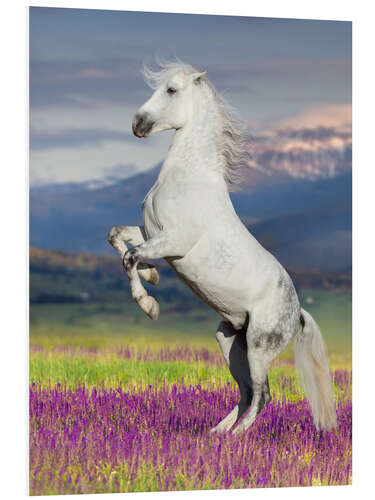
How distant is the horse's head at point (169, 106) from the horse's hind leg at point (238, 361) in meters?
1.28

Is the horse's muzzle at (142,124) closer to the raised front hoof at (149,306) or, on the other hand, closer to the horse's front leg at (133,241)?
the horse's front leg at (133,241)

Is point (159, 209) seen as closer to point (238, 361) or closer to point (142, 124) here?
point (142, 124)

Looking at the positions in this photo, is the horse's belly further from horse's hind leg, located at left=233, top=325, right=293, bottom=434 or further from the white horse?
horse's hind leg, located at left=233, top=325, right=293, bottom=434

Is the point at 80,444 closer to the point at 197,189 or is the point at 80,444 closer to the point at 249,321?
the point at 249,321

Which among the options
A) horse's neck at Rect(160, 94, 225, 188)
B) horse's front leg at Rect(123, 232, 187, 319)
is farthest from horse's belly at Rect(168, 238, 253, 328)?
horse's neck at Rect(160, 94, 225, 188)

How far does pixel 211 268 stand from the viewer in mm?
5273

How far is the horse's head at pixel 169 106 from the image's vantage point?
5.31m

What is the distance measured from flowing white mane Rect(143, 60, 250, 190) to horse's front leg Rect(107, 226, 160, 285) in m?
0.60

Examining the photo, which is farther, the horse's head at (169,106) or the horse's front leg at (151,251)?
the horse's head at (169,106)

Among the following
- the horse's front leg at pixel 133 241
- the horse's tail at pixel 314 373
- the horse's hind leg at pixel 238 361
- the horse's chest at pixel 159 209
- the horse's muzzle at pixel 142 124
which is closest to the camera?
the horse's chest at pixel 159 209

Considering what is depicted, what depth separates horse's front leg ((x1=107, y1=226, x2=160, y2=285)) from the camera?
5410mm

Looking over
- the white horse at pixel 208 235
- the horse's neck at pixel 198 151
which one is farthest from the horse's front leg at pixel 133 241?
the horse's neck at pixel 198 151

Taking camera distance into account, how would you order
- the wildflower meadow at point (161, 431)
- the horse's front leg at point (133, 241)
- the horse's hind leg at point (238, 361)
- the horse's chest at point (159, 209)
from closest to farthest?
the wildflower meadow at point (161, 431), the horse's chest at point (159, 209), the horse's front leg at point (133, 241), the horse's hind leg at point (238, 361)

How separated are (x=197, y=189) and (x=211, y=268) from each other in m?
0.45
